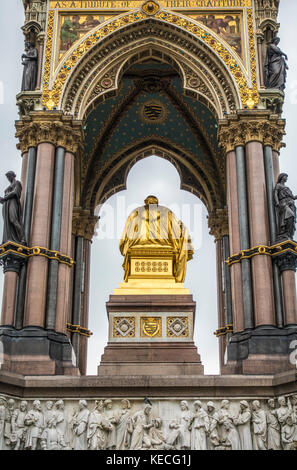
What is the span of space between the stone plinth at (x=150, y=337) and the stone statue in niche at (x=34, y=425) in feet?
8.89

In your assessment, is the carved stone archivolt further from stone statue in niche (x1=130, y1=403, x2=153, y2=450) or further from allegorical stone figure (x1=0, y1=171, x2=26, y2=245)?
stone statue in niche (x1=130, y1=403, x2=153, y2=450)

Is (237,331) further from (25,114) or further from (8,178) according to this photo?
(25,114)

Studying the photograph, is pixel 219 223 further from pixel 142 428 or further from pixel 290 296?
pixel 142 428

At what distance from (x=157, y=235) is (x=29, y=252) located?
14.4 ft

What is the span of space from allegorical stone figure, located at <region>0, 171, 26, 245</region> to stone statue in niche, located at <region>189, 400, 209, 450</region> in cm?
615

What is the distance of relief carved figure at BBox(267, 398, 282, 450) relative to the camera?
13.7 metres

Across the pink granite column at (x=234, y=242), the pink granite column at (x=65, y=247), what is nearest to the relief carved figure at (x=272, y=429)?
the pink granite column at (x=234, y=242)

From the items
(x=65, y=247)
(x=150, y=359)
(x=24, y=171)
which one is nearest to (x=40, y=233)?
(x=65, y=247)

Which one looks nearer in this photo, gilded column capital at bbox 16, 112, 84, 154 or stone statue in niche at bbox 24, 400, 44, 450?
stone statue in niche at bbox 24, 400, 44, 450

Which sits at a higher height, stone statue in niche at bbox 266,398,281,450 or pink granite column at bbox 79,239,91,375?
pink granite column at bbox 79,239,91,375

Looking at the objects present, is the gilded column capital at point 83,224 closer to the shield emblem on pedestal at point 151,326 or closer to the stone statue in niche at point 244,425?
the shield emblem on pedestal at point 151,326

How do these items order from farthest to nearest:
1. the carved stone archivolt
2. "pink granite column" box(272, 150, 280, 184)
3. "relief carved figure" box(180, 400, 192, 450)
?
the carved stone archivolt, "pink granite column" box(272, 150, 280, 184), "relief carved figure" box(180, 400, 192, 450)

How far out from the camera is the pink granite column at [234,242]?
16.6m

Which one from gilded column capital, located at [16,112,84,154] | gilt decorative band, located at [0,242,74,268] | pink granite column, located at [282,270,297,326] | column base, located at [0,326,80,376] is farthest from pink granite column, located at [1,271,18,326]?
pink granite column, located at [282,270,297,326]
